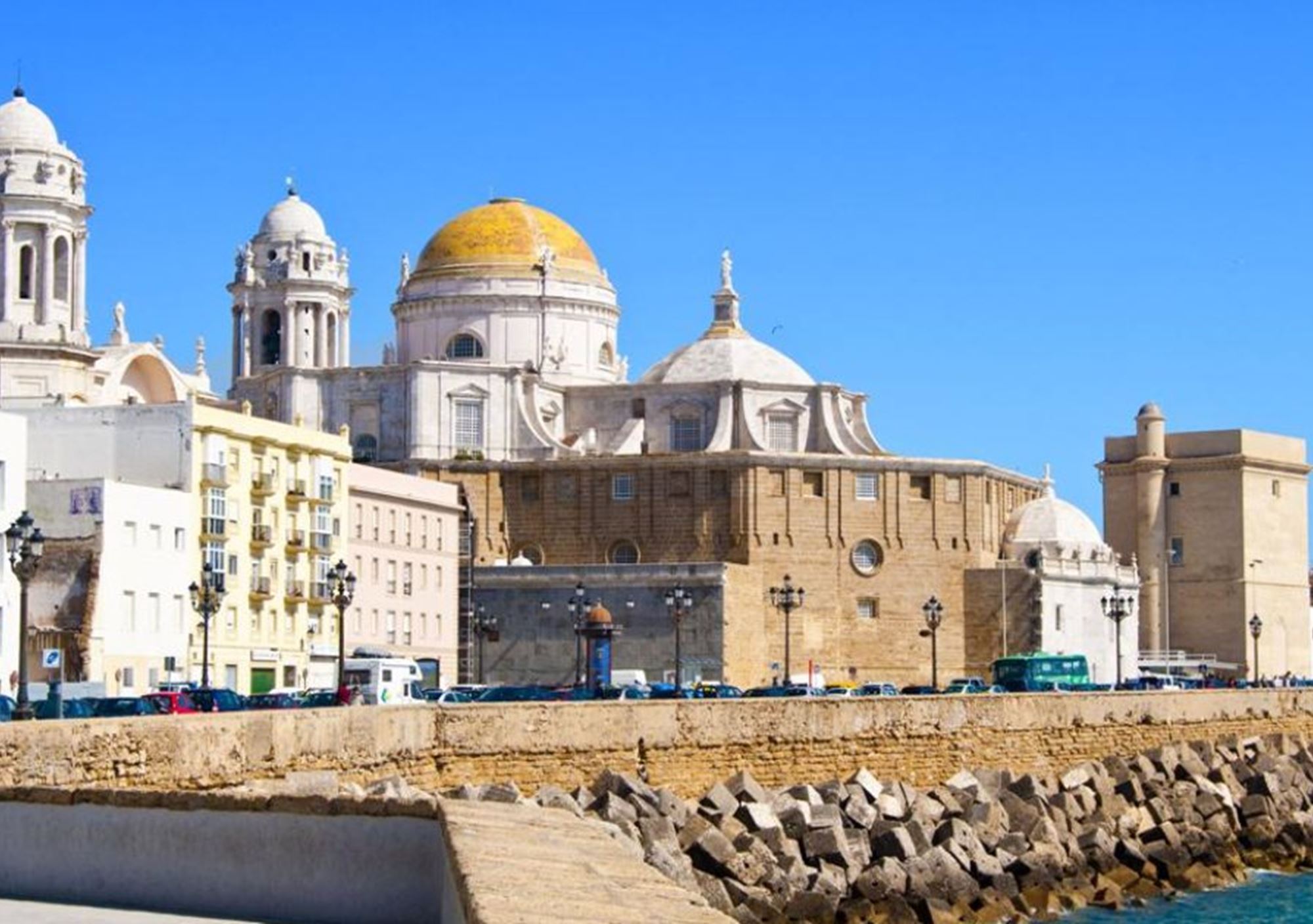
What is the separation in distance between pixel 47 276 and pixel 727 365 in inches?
1085

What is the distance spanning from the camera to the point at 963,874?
1161 inches

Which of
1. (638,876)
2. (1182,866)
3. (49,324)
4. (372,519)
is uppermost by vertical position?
(49,324)

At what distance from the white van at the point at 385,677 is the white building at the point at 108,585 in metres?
3.98

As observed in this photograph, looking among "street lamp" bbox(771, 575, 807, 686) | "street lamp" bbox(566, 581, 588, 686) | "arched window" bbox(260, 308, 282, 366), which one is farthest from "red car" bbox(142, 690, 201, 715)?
"arched window" bbox(260, 308, 282, 366)

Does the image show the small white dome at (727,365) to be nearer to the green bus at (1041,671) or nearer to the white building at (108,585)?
the green bus at (1041,671)

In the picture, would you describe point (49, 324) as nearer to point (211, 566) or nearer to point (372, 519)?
point (372, 519)

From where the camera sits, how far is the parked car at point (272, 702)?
3734 cm

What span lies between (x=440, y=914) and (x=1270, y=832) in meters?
28.5

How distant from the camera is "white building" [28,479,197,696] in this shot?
5041 cm

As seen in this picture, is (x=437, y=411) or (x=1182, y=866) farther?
(x=437, y=411)

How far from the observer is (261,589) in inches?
2286

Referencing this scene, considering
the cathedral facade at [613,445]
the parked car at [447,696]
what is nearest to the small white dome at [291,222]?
the cathedral facade at [613,445]

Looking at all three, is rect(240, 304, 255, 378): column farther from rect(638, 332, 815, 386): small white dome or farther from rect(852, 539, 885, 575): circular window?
rect(852, 539, 885, 575): circular window

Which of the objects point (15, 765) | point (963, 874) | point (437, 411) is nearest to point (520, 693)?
point (963, 874)
